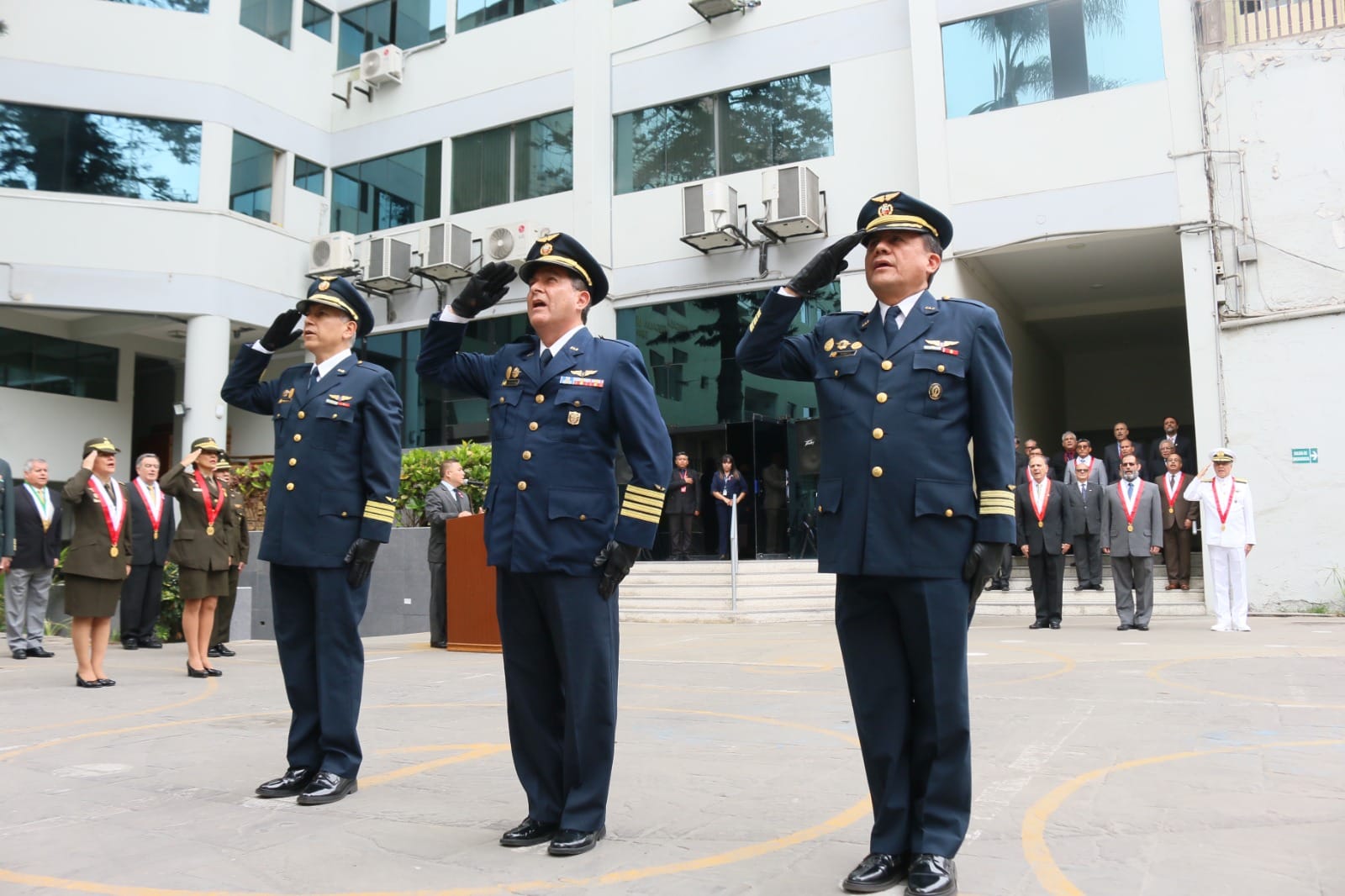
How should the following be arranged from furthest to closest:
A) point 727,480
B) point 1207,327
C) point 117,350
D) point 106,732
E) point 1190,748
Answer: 1. point 117,350
2. point 727,480
3. point 1207,327
4. point 106,732
5. point 1190,748

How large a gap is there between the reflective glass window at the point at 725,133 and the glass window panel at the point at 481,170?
268 centimetres

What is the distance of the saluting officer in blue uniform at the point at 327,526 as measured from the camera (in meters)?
4.45

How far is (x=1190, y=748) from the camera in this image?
5.04m

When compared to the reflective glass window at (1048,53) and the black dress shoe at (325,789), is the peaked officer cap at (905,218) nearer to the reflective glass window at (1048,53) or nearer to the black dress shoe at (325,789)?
the black dress shoe at (325,789)

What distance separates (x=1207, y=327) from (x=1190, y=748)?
40.0ft

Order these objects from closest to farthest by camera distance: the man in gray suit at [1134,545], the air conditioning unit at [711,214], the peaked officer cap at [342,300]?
1. the peaked officer cap at [342,300]
2. the man in gray suit at [1134,545]
3. the air conditioning unit at [711,214]

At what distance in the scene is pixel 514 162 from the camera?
2230cm

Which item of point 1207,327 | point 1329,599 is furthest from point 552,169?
point 1329,599

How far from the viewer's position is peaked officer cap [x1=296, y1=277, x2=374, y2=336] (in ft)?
15.7

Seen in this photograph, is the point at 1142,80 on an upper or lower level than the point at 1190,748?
upper

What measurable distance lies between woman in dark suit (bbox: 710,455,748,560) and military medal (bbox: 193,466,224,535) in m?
9.99

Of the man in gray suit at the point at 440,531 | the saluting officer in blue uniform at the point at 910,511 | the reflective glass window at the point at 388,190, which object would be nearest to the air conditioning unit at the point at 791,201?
the reflective glass window at the point at 388,190

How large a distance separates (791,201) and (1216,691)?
12915 mm

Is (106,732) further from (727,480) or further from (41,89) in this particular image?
(41,89)
